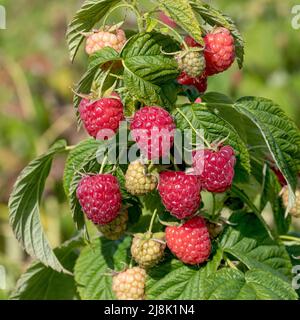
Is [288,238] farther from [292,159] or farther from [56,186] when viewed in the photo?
[56,186]

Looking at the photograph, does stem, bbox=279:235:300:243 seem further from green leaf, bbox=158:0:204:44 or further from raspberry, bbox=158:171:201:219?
green leaf, bbox=158:0:204:44

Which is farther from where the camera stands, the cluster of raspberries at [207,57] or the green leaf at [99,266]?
the green leaf at [99,266]

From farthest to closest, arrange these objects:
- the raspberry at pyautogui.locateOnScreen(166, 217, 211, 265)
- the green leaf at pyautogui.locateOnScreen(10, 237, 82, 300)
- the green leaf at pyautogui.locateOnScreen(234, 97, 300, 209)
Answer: the green leaf at pyautogui.locateOnScreen(10, 237, 82, 300), the green leaf at pyautogui.locateOnScreen(234, 97, 300, 209), the raspberry at pyautogui.locateOnScreen(166, 217, 211, 265)

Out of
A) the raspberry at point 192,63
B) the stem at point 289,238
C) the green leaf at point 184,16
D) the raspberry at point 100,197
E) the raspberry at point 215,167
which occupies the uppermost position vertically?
the green leaf at point 184,16

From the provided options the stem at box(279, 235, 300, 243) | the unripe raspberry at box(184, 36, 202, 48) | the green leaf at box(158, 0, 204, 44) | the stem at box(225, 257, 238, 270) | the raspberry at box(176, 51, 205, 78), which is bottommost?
the stem at box(225, 257, 238, 270)

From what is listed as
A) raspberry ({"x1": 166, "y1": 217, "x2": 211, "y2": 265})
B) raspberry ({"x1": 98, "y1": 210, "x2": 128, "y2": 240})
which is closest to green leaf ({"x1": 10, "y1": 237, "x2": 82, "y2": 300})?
raspberry ({"x1": 98, "y1": 210, "x2": 128, "y2": 240})

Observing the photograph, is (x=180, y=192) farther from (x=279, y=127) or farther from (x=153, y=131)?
(x=279, y=127)

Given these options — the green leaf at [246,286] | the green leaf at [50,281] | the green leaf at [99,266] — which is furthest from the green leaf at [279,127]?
the green leaf at [50,281]

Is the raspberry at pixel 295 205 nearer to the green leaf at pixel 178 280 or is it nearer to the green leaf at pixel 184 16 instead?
the green leaf at pixel 178 280
